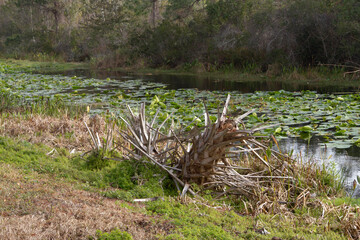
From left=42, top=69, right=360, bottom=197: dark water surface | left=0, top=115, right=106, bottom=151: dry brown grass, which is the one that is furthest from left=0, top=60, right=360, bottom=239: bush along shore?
left=42, top=69, right=360, bottom=197: dark water surface

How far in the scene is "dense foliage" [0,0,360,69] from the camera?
1678cm

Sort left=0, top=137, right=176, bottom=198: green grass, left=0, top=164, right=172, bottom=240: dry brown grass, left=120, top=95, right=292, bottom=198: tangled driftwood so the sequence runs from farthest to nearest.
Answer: left=0, top=137, right=176, bottom=198: green grass → left=120, top=95, right=292, bottom=198: tangled driftwood → left=0, top=164, right=172, bottom=240: dry brown grass

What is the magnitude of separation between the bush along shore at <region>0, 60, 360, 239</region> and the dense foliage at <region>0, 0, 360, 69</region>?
12.6 metres

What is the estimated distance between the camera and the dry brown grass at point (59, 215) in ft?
8.77

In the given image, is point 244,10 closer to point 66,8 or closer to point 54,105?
point 54,105

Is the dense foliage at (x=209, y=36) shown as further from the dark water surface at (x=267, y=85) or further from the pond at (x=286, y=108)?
the pond at (x=286, y=108)

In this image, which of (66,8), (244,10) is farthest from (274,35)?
(66,8)

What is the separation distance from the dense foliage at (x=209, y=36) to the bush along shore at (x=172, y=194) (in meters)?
12.6

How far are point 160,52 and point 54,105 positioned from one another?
15.8m

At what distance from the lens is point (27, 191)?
3.54 meters

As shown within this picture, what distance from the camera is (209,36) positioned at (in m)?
21.8

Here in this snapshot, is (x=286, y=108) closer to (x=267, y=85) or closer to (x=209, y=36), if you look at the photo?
(x=267, y=85)

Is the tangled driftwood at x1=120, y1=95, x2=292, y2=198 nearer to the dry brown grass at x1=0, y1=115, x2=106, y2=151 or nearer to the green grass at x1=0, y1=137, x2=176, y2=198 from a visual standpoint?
the green grass at x1=0, y1=137, x2=176, y2=198

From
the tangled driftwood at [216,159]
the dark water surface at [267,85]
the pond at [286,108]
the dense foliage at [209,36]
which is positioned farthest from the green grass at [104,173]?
the dense foliage at [209,36]
